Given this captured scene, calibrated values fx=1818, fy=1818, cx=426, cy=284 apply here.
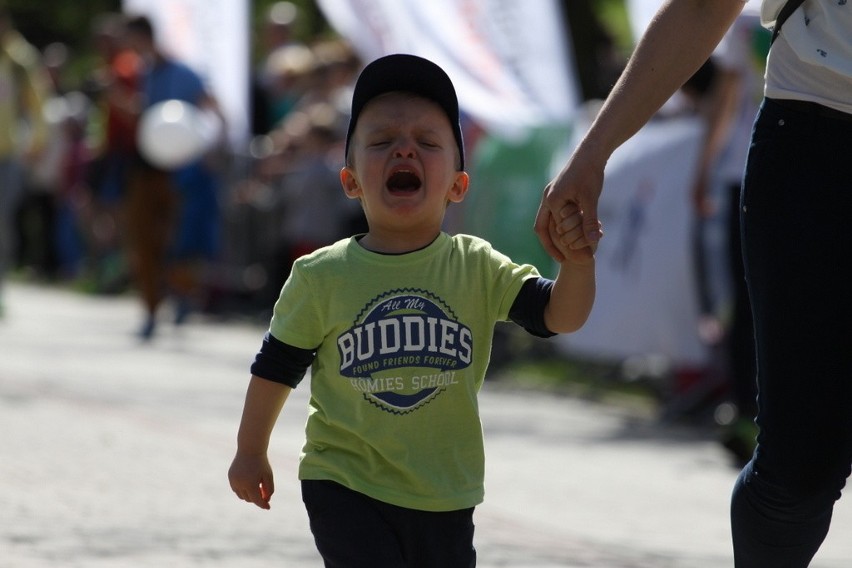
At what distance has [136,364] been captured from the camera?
36.4 feet

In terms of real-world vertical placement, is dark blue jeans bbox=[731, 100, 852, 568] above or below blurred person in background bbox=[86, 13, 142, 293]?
below

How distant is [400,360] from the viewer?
3.54 meters

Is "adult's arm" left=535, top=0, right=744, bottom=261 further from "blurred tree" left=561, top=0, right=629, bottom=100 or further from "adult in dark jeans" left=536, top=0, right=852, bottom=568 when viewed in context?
"blurred tree" left=561, top=0, right=629, bottom=100

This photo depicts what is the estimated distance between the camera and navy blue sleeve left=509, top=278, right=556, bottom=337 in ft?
11.6

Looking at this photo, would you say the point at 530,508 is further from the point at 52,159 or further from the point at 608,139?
the point at 52,159

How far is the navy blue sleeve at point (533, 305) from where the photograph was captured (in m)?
3.54

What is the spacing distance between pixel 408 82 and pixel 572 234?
1.65 ft

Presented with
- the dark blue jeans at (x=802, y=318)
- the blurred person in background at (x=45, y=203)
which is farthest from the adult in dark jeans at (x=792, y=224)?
the blurred person in background at (x=45, y=203)

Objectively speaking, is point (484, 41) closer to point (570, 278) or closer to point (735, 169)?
point (735, 169)

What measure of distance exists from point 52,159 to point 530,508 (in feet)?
50.5

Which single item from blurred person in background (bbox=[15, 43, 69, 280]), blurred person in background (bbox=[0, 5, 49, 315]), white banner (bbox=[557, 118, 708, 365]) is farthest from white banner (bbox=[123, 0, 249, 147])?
white banner (bbox=[557, 118, 708, 365])

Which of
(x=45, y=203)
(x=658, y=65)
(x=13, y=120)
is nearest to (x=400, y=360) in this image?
(x=658, y=65)

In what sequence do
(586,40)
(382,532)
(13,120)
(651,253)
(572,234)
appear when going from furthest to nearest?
(586,40)
(13,120)
(651,253)
(382,532)
(572,234)

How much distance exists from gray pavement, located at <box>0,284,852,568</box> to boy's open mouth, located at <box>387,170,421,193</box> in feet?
6.30
